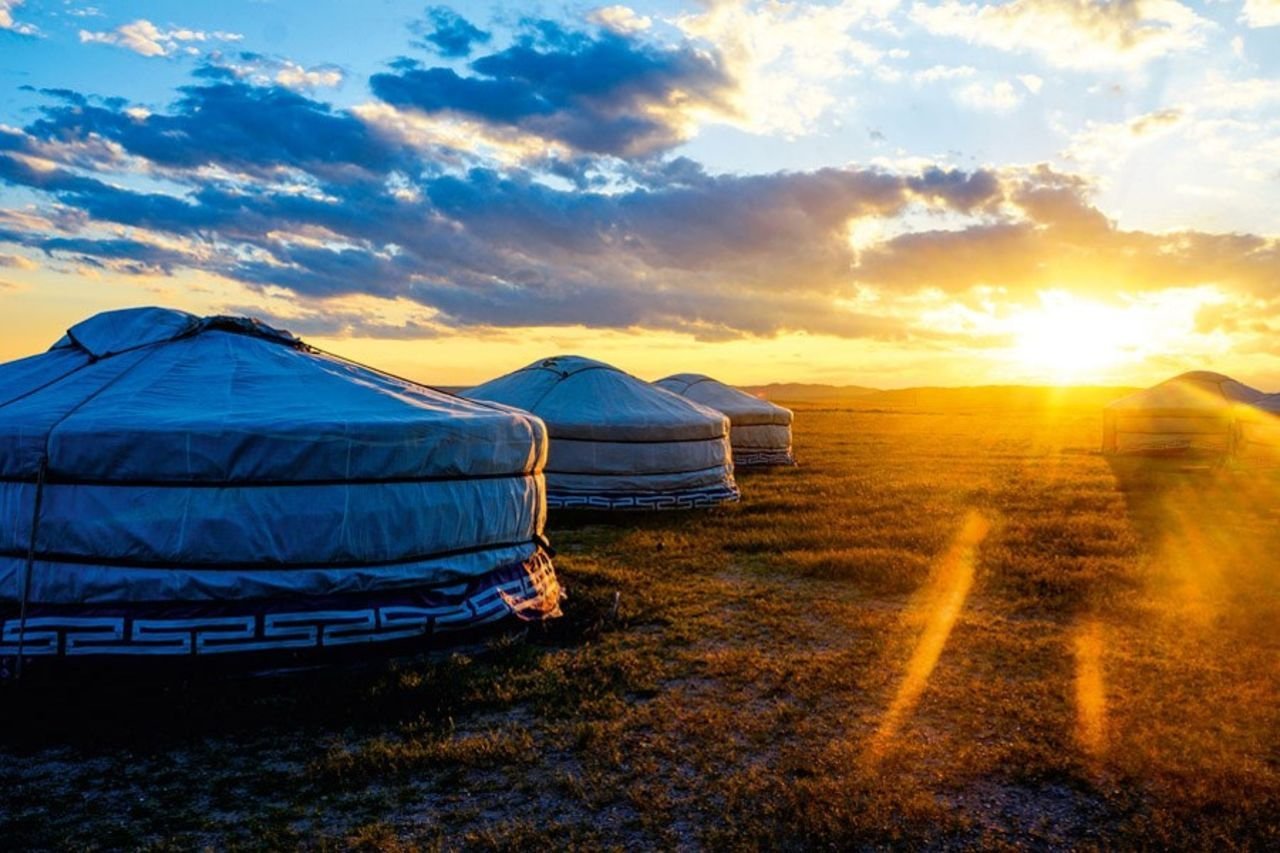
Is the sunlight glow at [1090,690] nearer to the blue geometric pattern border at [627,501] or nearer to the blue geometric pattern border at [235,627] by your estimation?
the blue geometric pattern border at [235,627]

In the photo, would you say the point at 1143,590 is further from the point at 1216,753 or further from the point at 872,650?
the point at 1216,753

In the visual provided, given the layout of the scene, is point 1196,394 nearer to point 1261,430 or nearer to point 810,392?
point 1261,430

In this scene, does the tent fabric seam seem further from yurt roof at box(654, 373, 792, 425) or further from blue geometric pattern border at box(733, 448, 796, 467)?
blue geometric pattern border at box(733, 448, 796, 467)

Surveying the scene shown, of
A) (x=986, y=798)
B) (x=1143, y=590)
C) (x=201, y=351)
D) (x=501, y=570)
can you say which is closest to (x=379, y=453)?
(x=501, y=570)

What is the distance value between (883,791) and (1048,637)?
277 cm

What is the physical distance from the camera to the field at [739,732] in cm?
306

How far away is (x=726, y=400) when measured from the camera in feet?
57.4

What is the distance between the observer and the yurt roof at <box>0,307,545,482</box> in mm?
4219

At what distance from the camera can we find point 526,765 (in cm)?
353

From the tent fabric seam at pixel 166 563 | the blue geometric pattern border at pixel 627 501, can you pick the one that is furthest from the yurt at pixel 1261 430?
the tent fabric seam at pixel 166 563

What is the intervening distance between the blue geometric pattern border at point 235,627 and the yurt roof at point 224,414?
2.22 ft

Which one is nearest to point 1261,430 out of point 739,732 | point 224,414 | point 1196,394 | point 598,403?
point 1196,394

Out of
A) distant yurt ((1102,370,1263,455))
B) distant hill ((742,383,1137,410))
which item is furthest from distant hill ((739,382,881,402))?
distant yurt ((1102,370,1263,455))

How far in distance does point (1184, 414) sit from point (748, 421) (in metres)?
10.7
